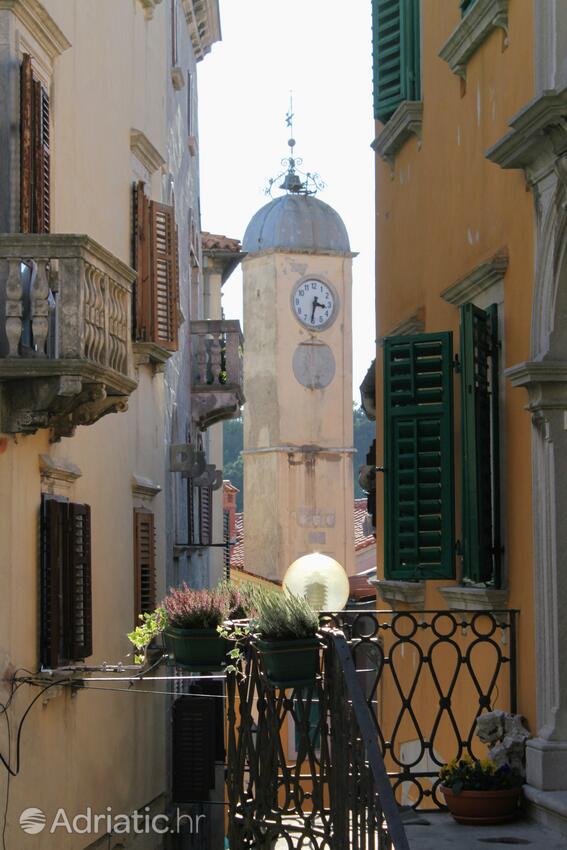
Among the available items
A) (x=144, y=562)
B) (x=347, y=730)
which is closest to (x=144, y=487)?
(x=144, y=562)

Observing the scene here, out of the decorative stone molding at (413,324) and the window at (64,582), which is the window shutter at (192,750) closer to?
the window at (64,582)

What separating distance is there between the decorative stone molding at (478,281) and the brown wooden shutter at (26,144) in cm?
303

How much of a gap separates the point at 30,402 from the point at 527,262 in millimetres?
3640

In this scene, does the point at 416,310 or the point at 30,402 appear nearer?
the point at 30,402

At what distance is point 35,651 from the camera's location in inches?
453

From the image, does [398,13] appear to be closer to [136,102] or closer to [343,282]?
[136,102]

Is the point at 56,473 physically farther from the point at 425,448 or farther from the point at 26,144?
the point at 425,448

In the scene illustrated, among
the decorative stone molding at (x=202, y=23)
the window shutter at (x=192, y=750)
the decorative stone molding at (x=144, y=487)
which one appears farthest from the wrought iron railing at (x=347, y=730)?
the decorative stone molding at (x=202, y=23)

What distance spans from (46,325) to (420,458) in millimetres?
2702

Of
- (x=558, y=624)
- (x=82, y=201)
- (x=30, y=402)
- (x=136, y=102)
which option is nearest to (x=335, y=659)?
(x=558, y=624)

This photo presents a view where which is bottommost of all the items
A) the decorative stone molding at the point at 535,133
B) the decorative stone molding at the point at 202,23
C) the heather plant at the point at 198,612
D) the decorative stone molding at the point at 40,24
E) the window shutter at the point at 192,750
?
the window shutter at the point at 192,750

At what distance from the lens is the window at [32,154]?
10.9 meters

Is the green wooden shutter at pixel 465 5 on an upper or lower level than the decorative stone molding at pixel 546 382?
upper

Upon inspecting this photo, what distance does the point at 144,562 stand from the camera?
16.3 m
